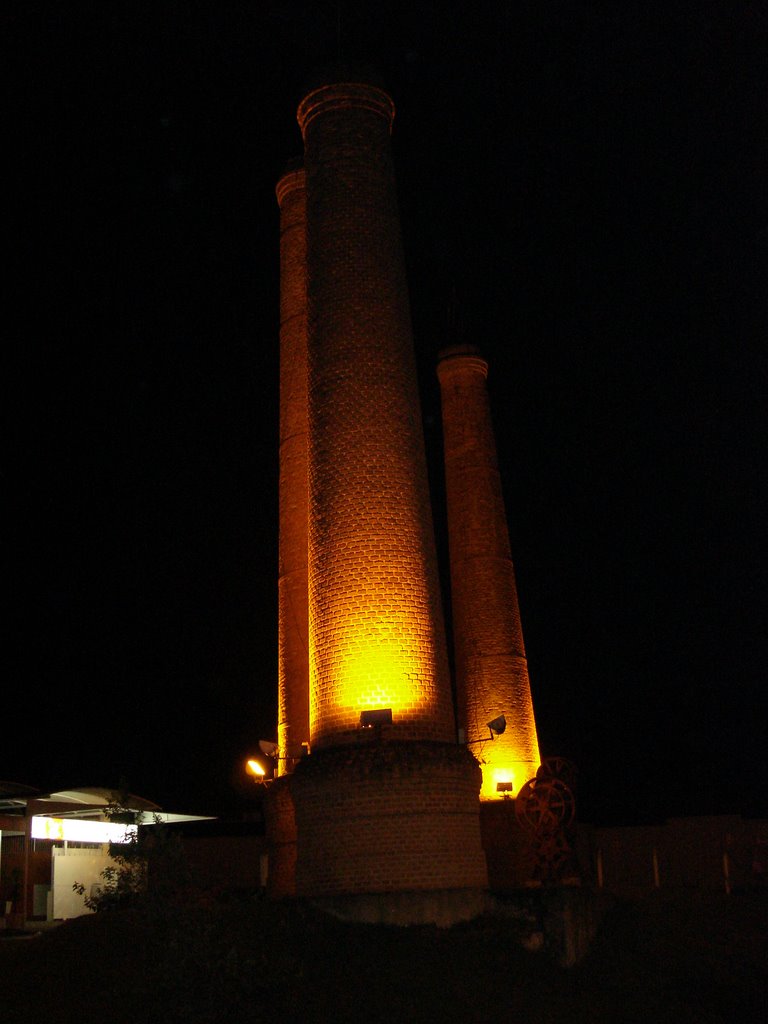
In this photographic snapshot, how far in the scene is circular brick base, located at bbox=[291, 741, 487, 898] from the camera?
1335 centimetres

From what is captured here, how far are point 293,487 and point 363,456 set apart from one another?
18.9ft

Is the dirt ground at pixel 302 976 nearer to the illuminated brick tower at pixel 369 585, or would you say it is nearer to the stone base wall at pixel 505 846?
the illuminated brick tower at pixel 369 585

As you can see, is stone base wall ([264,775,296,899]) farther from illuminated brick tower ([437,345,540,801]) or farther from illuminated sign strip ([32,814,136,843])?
illuminated brick tower ([437,345,540,801])

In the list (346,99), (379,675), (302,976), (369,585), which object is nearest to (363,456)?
(369,585)

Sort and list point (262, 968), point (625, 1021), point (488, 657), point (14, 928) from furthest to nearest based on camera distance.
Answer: point (488, 657) < point (14, 928) < point (625, 1021) < point (262, 968)

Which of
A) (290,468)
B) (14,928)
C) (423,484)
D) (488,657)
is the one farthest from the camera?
(488,657)

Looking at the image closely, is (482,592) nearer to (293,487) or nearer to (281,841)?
(293,487)

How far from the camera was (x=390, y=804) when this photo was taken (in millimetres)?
13523

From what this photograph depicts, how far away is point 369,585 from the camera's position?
1437 centimetres

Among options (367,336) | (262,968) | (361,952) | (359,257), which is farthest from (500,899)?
(359,257)

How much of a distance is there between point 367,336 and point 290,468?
5517 mm

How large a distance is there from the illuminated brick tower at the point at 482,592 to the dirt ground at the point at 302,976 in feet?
19.3

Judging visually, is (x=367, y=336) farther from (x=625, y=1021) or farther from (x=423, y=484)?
(x=625, y=1021)

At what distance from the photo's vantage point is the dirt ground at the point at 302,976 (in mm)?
10398
